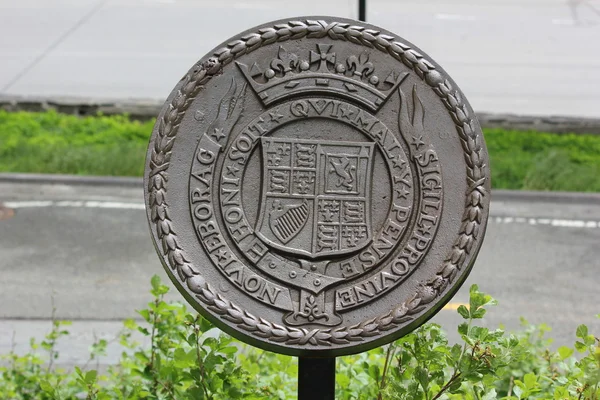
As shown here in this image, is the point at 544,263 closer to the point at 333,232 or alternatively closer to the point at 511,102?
the point at 511,102

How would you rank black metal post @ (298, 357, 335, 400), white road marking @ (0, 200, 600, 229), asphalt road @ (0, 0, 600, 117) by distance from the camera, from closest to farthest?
1. black metal post @ (298, 357, 335, 400)
2. white road marking @ (0, 200, 600, 229)
3. asphalt road @ (0, 0, 600, 117)

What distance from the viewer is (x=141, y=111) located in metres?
9.84

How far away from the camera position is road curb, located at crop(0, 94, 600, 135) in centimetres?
958

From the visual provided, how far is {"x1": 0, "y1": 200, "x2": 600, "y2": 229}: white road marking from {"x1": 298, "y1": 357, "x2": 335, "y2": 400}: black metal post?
5372 mm

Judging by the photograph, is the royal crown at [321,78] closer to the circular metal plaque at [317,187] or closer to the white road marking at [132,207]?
the circular metal plaque at [317,187]

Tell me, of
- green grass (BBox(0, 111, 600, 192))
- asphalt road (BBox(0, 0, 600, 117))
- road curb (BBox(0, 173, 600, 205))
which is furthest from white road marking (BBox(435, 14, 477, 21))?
road curb (BBox(0, 173, 600, 205))

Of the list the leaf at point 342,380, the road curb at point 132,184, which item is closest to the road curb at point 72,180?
the road curb at point 132,184

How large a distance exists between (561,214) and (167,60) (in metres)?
5.89

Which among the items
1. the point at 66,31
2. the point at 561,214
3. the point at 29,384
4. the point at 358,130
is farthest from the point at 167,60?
the point at 358,130

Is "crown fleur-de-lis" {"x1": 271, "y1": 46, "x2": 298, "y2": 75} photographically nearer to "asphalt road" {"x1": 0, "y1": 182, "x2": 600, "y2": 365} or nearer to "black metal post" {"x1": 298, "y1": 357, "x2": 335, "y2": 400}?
"black metal post" {"x1": 298, "y1": 357, "x2": 335, "y2": 400}

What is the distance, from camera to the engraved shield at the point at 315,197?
117 inches

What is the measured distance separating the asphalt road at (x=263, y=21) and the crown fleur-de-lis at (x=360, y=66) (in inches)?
280

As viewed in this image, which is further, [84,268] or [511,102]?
[511,102]

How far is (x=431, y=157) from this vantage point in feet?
9.92
